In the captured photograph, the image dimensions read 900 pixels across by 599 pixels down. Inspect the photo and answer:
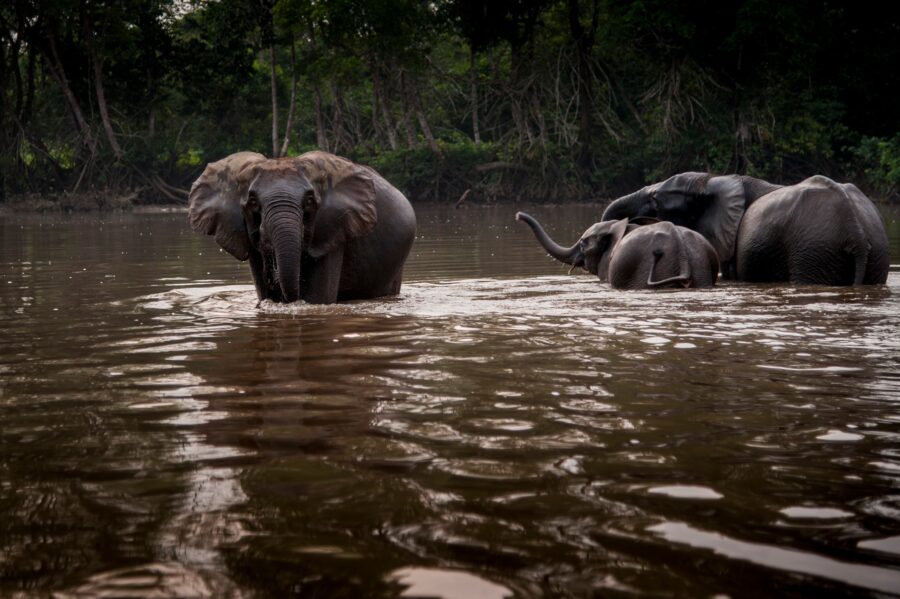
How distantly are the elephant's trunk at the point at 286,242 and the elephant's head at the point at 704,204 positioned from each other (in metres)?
5.20

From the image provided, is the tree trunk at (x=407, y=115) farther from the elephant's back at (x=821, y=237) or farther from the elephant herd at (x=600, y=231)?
the elephant's back at (x=821, y=237)

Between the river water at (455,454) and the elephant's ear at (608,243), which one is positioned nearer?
the river water at (455,454)

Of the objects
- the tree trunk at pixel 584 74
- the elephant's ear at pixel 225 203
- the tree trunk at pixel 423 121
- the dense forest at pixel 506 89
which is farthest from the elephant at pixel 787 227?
the tree trunk at pixel 423 121

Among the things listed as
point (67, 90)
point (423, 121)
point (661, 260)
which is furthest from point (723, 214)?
point (67, 90)

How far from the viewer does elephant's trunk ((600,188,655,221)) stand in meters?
13.1

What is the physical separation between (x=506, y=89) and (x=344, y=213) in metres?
29.0

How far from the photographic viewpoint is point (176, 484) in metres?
3.38

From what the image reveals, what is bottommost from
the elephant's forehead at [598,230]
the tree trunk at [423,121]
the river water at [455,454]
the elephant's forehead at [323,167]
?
the river water at [455,454]

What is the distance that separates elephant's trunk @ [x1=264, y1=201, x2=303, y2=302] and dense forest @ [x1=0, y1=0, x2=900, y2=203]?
26.3m

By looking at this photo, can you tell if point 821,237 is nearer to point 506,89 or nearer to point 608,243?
point 608,243

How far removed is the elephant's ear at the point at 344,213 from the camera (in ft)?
30.1

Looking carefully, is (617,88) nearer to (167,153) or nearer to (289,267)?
(167,153)

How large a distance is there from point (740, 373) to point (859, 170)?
107 ft

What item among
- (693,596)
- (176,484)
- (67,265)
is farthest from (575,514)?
(67,265)
